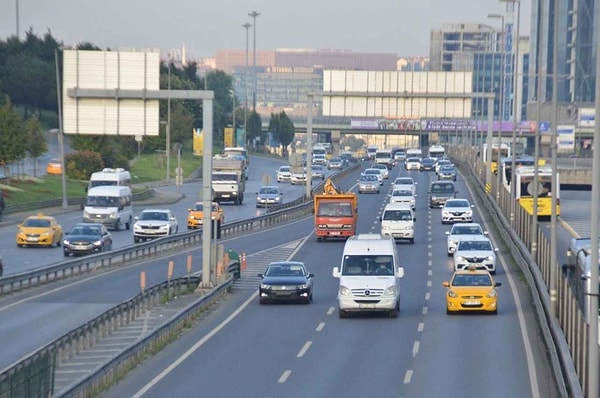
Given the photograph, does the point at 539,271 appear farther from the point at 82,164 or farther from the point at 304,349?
the point at 82,164

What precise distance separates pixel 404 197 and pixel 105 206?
1929 cm

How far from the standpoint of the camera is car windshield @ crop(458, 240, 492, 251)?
159 ft

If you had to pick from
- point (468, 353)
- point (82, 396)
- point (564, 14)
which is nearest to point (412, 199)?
point (468, 353)

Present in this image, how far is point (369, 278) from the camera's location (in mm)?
36875

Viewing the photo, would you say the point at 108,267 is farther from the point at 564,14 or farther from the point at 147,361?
the point at 564,14

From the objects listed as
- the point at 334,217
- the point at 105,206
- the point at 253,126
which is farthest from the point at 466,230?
the point at 253,126

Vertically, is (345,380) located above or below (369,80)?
below

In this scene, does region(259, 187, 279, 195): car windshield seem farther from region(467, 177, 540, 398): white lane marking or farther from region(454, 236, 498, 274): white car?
region(454, 236, 498, 274): white car

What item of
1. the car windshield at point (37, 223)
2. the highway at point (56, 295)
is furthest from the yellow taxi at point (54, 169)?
the car windshield at point (37, 223)

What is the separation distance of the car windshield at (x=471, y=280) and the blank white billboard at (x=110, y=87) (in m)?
10.1

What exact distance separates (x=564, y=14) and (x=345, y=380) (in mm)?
159256

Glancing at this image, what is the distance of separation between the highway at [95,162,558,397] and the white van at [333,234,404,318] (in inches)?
19.1

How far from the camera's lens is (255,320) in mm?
37062

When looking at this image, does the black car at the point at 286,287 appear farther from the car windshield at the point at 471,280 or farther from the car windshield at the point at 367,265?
the car windshield at the point at 471,280
